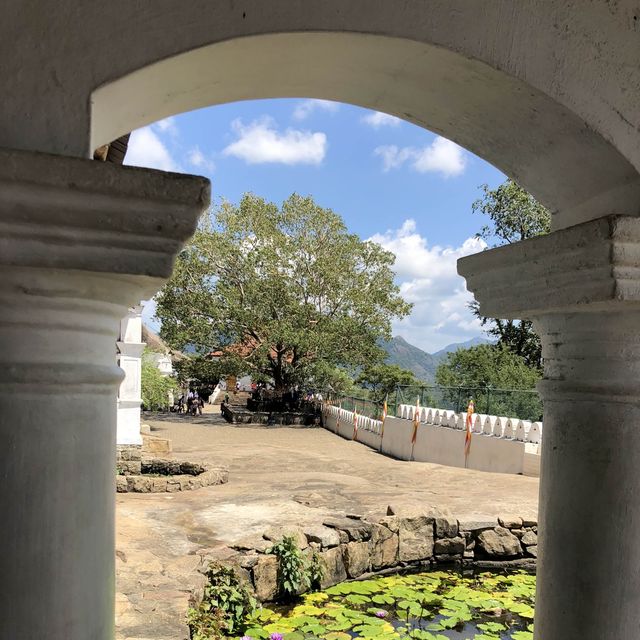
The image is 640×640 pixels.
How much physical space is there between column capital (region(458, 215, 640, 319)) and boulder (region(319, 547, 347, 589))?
16.1 feet

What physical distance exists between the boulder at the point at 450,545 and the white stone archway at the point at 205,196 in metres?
5.82

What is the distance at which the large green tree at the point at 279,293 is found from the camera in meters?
22.2

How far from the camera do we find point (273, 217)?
904 inches

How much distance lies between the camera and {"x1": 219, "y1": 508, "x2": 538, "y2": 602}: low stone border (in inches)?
253

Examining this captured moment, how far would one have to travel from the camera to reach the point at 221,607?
15.8 feet

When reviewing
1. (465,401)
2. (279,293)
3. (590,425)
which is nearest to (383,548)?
(590,425)

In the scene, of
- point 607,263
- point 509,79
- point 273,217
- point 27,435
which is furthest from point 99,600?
point 273,217

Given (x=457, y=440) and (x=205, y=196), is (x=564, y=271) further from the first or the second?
(x=457, y=440)

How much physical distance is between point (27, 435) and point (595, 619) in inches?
57.7

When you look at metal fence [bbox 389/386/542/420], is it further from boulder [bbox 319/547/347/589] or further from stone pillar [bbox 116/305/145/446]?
stone pillar [bbox 116/305/145/446]

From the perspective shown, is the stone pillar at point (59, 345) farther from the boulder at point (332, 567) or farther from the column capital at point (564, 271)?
the boulder at point (332, 567)

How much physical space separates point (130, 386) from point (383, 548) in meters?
4.56

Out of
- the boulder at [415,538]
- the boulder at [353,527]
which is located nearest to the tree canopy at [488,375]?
the boulder at [415,538]

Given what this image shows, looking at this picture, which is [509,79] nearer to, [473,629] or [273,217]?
[473,629]
